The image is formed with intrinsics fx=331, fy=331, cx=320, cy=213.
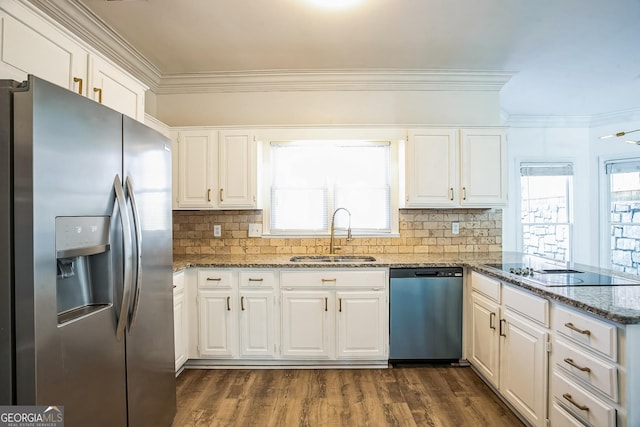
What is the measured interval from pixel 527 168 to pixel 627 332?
3.93 meters

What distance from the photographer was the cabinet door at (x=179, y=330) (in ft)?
8.39

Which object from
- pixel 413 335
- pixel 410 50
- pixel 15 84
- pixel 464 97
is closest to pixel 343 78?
pixel 410 50

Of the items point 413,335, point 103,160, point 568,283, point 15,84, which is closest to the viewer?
point 15,84

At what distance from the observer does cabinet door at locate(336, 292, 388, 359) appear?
2748 mm

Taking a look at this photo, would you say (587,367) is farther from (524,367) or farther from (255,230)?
(255,230)

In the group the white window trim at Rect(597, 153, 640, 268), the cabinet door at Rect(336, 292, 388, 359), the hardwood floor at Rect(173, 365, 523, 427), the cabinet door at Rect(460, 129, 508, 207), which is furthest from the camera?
the white window trim at Rect(597, 153, 640, 268)

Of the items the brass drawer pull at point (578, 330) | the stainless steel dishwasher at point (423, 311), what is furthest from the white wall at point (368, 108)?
the brass drawer pull at point (578, 330)

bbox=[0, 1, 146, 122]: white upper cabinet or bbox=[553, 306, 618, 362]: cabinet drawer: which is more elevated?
bbox=[0, 1, 146, 122]: white upper cabinet

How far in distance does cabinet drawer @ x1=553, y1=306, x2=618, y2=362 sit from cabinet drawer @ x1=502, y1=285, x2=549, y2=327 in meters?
0.08

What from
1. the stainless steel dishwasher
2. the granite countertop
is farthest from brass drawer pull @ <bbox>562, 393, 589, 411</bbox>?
the stainless steel dishwasher

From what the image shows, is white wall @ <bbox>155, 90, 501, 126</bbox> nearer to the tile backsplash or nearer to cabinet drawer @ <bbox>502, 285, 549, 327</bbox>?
the tile backsplash

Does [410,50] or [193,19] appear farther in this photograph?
[410,50]

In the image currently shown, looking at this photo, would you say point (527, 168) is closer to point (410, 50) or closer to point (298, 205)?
point (410, 50)

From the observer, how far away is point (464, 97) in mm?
3389
